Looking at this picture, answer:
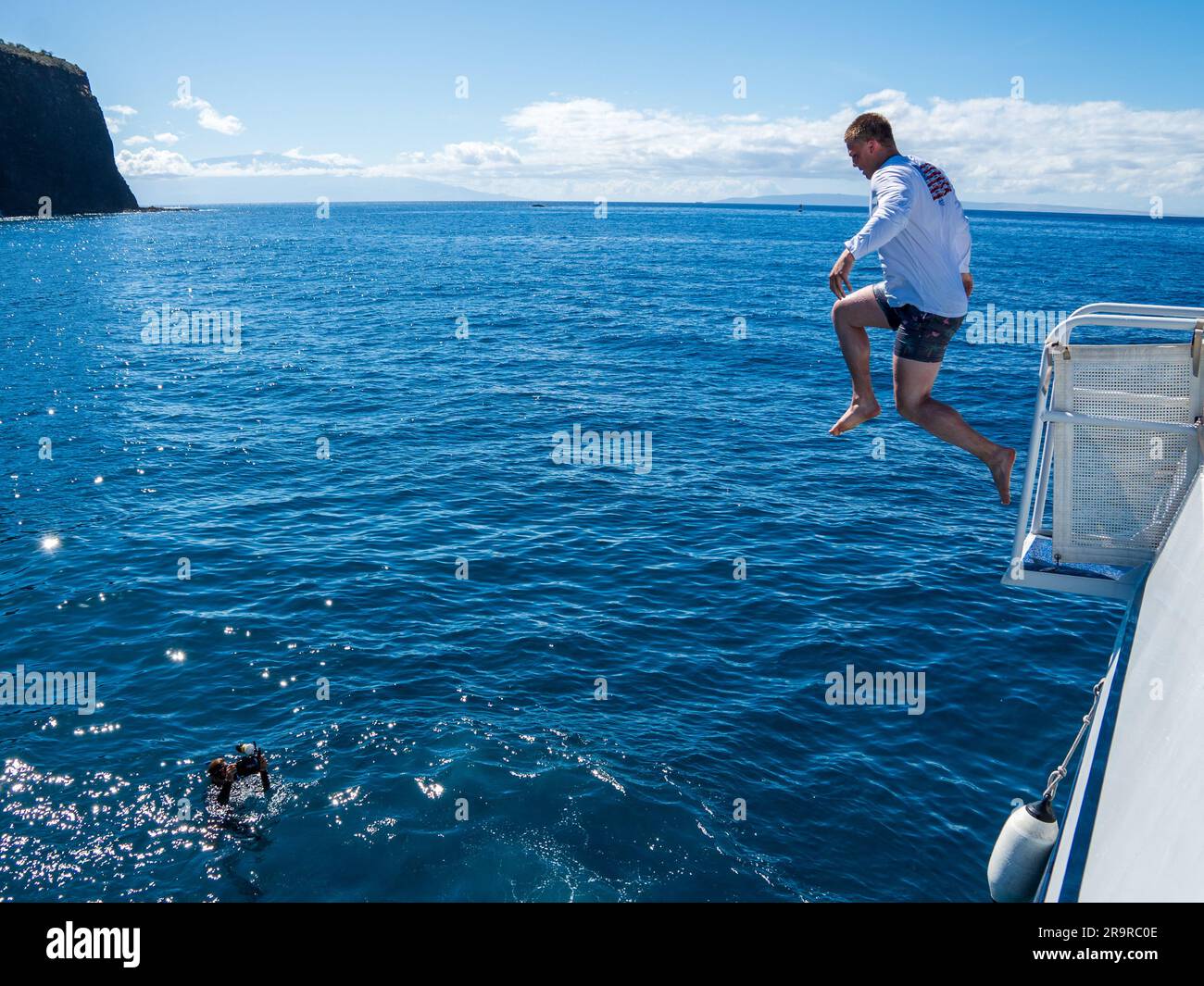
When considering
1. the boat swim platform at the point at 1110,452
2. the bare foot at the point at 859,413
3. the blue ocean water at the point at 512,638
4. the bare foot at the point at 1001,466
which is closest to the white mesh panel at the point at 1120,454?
the boat swim platform at the point at 1110,452

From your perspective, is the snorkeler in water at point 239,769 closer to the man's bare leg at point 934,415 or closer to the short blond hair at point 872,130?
the man's bare leg at point 934,415

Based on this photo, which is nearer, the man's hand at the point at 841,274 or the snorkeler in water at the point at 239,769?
the man's hand at the point at 841,274

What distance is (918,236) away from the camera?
741 centimetres

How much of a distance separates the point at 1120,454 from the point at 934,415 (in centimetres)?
265

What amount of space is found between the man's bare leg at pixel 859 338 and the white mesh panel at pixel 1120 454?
2.19m

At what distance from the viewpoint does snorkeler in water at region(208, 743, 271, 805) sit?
15.3 meters

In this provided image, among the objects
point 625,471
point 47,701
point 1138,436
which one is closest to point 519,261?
point 625,471

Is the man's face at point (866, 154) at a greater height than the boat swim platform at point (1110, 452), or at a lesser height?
greater

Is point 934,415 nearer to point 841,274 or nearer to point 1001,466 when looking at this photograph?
point 1001,466

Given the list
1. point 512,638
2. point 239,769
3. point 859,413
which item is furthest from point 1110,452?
point 239,769

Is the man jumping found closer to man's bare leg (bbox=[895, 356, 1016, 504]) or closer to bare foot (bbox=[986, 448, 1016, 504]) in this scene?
man's bare leg (bbox=[895, 356, 1016, 504])

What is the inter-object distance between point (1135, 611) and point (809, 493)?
853 inches

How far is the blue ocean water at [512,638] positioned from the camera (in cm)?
1495

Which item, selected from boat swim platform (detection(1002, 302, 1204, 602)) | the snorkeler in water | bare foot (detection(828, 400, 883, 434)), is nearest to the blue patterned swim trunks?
bare foot (detection(828, 400, 883, 434))
